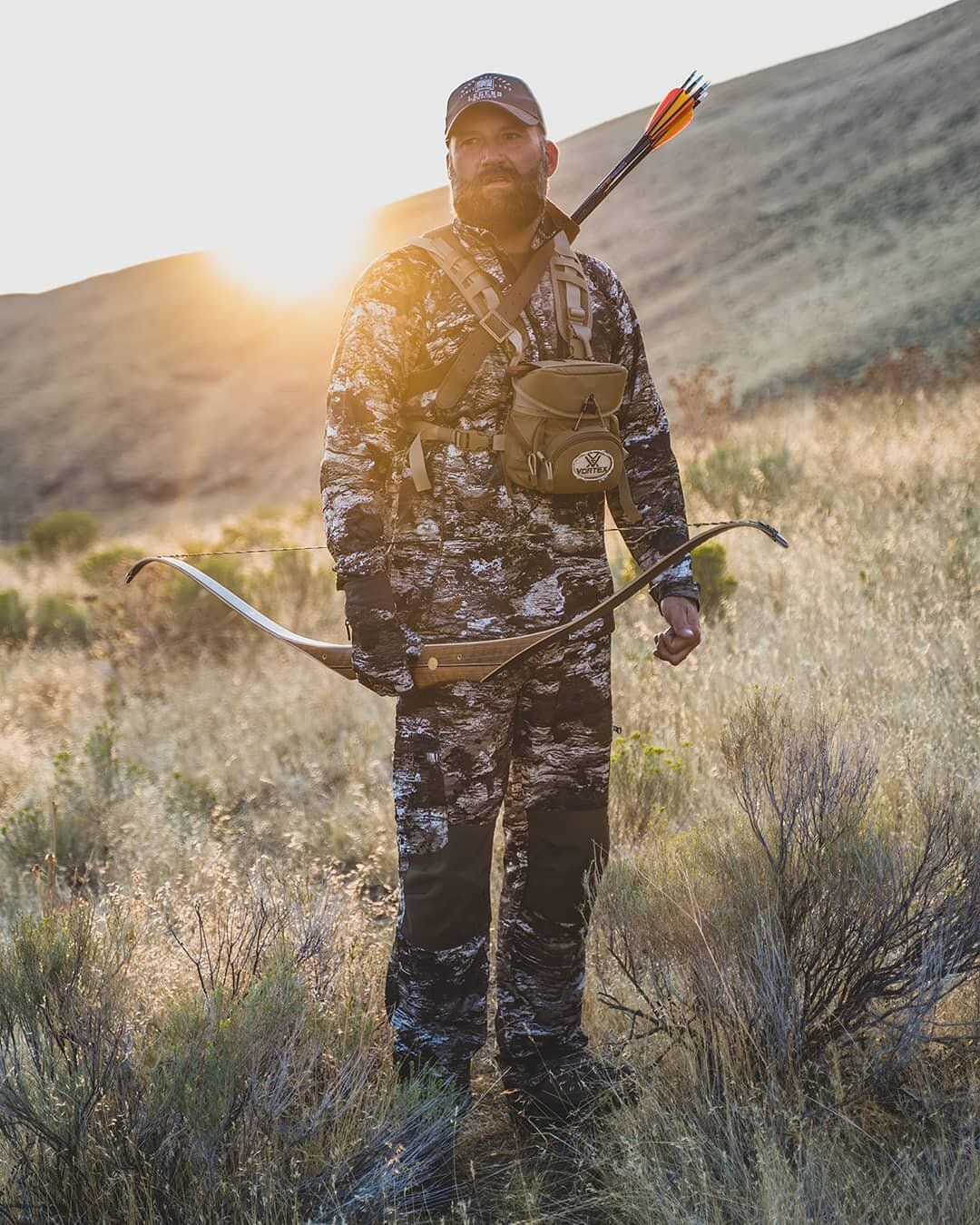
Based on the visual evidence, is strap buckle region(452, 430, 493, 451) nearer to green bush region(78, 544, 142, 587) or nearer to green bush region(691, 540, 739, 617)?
green bush region(691, 540, 739, 617)

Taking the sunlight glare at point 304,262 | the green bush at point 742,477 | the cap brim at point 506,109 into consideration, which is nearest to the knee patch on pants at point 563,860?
the cap brim at point 506,109

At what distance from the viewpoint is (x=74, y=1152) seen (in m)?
1.92

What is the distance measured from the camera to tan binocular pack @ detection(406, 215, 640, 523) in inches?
93.9

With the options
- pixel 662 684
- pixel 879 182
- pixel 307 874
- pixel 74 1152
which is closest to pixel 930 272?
pixel 879 182

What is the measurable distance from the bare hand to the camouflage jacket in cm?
26

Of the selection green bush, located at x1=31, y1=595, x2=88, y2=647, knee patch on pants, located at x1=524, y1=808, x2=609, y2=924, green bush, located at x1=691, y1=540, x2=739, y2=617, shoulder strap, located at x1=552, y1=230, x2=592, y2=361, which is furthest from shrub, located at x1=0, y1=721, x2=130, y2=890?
green bush, located at x1=31, y1=595, x2=88, y2=647

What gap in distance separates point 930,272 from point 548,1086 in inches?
1207

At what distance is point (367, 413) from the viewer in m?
2.41

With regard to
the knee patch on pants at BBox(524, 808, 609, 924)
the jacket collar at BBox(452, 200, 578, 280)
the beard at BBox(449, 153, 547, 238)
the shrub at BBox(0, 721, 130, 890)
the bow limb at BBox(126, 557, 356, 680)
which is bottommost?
the shrub at BBox(0, 721, 130, 890)

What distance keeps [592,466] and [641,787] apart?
191cm

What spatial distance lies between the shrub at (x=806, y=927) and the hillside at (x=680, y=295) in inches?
878

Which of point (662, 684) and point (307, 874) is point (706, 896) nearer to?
point (307, 874)

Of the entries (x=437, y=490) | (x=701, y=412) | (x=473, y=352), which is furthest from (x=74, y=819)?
(x=701, y=412)

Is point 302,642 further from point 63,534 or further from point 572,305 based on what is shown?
point 63,534
